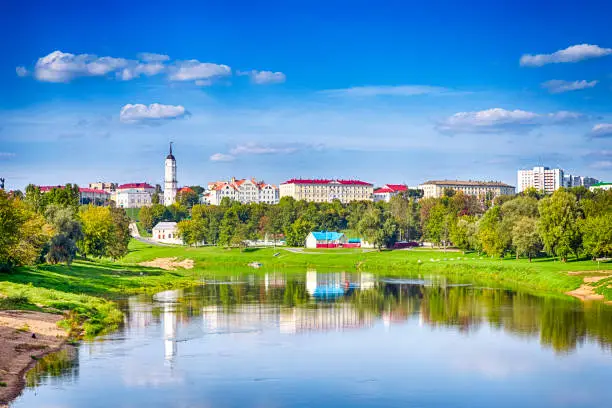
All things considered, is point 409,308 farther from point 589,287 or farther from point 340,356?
point 340,356

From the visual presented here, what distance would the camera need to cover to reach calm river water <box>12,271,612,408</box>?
104 ft

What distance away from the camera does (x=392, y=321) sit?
54781 mm

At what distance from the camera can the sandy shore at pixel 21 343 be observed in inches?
1273

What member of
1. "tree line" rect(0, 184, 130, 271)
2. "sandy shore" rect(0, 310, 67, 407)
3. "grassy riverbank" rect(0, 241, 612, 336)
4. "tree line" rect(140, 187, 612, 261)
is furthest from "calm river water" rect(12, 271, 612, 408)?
"tree line" rect(140, 187, 612, 261)

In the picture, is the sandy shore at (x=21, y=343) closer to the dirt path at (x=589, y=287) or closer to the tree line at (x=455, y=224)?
the dirt path at (x=589, y=287)

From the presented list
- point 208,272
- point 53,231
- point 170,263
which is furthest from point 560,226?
point 170,263

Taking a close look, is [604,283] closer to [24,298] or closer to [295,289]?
[295,289]

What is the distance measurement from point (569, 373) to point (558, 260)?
5567 centimetres

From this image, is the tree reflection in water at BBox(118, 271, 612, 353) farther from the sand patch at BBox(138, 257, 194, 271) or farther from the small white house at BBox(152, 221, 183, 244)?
the small white house at BBox(152, 221, 183, 244)

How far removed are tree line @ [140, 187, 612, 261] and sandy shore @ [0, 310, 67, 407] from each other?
182 feet

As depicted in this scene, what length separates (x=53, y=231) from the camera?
7850cm

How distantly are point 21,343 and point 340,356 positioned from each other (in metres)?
16.3

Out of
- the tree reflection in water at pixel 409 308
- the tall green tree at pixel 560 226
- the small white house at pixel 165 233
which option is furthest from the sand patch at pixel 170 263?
the small white house at pixel 165 233

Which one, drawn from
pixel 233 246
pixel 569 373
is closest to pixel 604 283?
pixel 569 373
